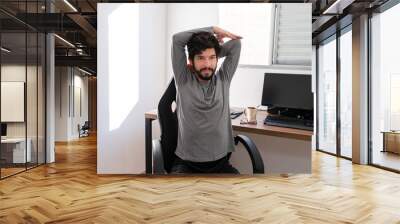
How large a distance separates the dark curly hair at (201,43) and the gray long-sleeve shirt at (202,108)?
0.22 ft

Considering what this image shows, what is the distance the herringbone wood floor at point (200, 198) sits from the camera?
10.9 feet

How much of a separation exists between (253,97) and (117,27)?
6.40ft

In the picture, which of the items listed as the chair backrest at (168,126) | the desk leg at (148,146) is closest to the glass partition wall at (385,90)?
the chair backrest at (168,126)

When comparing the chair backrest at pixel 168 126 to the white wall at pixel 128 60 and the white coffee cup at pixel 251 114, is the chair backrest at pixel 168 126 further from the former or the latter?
the white coffee cup at pixel 251 114

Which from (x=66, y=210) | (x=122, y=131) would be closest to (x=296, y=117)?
(x=122, y=131)

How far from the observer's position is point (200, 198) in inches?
158

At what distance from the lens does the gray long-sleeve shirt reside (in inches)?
180

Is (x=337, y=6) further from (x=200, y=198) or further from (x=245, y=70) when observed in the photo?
(x=200, y=198)

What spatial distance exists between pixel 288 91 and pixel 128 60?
2.08m

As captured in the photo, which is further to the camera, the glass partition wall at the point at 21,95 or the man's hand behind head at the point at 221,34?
the glass partition wall at the point at 21,95

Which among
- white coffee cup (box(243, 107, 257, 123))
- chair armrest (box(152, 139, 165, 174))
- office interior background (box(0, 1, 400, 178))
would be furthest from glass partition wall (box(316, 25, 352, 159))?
chair armrest (box(152, 139, 165, 174))

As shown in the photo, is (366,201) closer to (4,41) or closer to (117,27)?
(117,27)

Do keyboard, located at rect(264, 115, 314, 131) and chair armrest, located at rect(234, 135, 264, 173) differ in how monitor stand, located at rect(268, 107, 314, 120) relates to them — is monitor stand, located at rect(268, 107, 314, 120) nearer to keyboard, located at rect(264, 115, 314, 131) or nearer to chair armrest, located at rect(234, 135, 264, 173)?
keyboard, located at rect(264, 115, 314, 131)

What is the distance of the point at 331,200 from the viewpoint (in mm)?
3949
